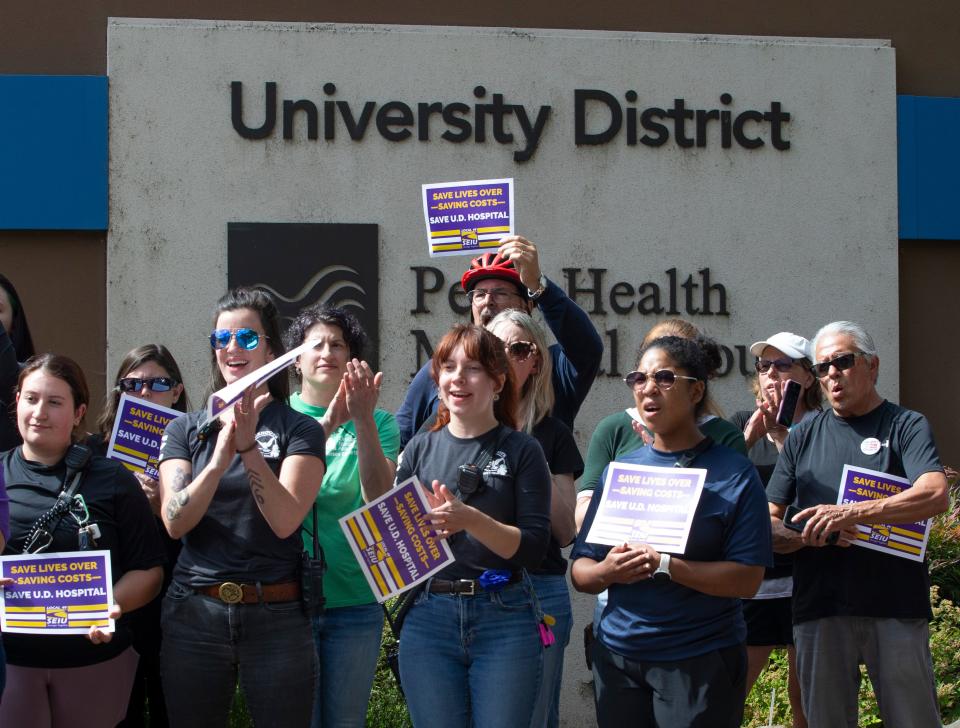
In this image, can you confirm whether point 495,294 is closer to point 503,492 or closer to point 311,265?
point 503,492

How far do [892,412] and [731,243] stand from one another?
3.21 m

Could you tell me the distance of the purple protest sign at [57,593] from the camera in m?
3.73

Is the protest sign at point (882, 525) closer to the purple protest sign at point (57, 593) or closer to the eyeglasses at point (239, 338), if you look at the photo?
the eyeglasses at point (239, 338)

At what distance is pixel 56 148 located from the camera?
713 centimetres

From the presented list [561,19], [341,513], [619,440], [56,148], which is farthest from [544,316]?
[56,148]

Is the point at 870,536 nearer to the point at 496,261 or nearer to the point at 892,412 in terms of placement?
the point at 892,412

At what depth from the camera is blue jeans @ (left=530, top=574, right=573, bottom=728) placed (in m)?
3.91

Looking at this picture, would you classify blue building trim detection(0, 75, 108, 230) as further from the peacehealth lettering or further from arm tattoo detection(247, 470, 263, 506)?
arm tattoo detection(247, 470, 263, 506)

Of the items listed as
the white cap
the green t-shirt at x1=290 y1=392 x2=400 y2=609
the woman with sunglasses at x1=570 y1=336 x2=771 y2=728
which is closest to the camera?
the woman with sunglasses at x1=570 y1=336 x2=771 y2=728

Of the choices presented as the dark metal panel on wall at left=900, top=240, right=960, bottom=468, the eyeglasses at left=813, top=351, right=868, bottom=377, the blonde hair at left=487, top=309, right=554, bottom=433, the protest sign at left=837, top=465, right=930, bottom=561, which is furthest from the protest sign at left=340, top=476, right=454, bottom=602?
the dark metal panel on wall at left=900, top=240, right=960, bottom=468

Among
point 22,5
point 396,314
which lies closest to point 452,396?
point 396,314

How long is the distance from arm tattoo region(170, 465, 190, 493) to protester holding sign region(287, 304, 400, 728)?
49 cm

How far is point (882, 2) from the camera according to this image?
321 inches

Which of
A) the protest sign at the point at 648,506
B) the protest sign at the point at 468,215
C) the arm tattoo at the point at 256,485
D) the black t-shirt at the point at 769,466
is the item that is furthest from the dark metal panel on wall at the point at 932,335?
the arm tattoo at the point at 256,485
